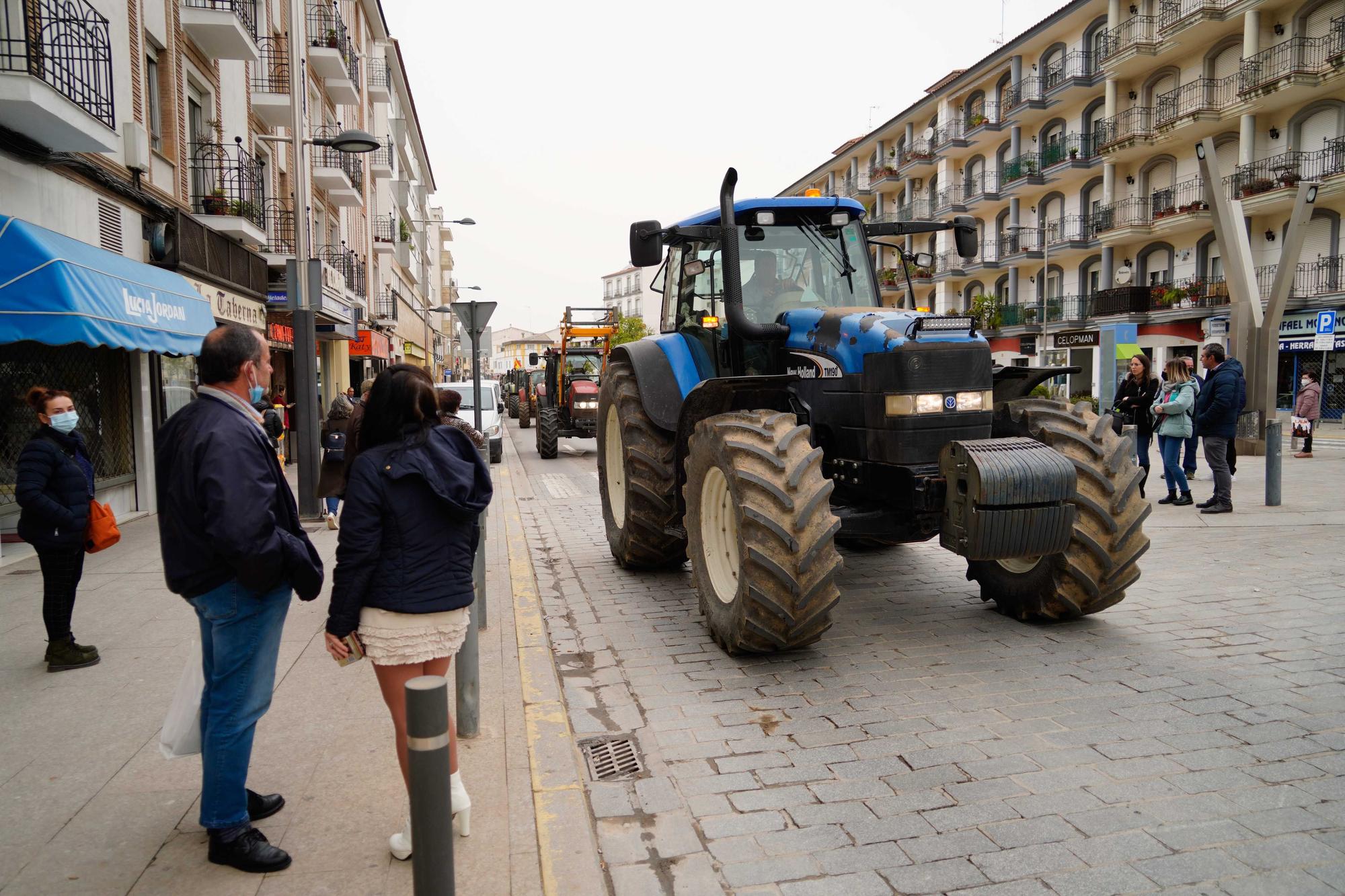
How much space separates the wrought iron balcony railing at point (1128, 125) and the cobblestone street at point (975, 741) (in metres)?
30.2

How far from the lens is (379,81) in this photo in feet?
131

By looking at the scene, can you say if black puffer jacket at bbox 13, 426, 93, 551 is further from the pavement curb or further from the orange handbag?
Answer: the pavement curb

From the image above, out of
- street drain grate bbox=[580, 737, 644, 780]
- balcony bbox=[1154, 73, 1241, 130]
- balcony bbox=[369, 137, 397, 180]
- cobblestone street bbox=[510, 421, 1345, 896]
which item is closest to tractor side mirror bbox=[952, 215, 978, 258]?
cobblestone street bbox=[510, 421, 1345, 896]

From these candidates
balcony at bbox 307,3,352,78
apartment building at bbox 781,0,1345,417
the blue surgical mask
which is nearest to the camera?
the blue surgical mask

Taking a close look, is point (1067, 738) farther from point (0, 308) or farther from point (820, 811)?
point (0, 308)

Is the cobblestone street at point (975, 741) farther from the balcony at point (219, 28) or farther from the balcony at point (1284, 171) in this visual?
the balcony at point (1284, 171)

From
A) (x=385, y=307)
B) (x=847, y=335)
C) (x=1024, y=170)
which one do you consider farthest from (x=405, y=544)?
(x=1024, y=170)

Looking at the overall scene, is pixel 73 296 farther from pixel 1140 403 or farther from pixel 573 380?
pixel 573 380

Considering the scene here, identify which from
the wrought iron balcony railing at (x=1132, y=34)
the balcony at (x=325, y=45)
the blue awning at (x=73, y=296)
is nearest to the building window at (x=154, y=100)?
the blue awning at (x=73, y=296)

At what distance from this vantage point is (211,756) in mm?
2963

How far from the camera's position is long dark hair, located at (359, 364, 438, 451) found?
3008mm

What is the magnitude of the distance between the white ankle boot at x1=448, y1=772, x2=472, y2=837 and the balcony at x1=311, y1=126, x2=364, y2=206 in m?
21.1

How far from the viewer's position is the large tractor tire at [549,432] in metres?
19.1

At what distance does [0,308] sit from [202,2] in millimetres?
8651
